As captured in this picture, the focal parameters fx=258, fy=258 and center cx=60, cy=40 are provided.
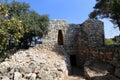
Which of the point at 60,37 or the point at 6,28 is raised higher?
the point at 6,28

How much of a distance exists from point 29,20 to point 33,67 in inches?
310

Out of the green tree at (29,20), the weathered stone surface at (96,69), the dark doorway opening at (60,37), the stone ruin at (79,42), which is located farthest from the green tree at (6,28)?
the dark doorway opening at (60,37)

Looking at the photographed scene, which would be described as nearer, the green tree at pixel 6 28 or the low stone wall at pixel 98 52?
the green tree at pixel 6 28

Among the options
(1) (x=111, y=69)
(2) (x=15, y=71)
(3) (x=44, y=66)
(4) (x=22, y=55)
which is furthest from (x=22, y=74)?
(1) (x=111, y=69)

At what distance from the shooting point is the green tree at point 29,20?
25.6m

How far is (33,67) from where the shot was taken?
19031 mm

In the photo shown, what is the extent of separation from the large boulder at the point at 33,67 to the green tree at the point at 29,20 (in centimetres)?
275

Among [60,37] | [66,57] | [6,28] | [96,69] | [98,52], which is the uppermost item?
[6,28]

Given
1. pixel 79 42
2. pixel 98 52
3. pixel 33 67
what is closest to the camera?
pixel 33 67

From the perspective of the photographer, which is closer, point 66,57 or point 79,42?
point 66,57

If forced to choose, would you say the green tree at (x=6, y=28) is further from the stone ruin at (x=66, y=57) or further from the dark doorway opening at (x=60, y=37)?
the dark doorway opening at (x=60, y=37)

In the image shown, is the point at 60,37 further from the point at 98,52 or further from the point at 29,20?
the point at 98,52

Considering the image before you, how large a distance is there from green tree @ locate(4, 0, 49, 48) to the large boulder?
2.75 m

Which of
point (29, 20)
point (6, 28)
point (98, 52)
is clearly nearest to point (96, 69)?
point (98, 52)
